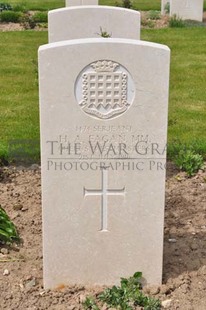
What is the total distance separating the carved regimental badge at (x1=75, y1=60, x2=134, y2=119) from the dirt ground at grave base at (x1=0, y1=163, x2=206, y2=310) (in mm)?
1167

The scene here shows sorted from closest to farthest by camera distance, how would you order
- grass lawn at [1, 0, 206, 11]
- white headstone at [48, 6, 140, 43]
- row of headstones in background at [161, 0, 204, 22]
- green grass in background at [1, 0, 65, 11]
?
white headstone at [48, 6, 140, 43] → row of headstones in background at [161, 0, 204, 22] → green grass in background at [1, 0, 65, 11] → grass lawn at [1, 0, 206, 11]

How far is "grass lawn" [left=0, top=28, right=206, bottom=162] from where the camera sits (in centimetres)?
714

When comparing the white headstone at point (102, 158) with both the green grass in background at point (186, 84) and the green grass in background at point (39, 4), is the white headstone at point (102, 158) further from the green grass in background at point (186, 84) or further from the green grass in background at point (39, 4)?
the green grass in background at point (39, 4)

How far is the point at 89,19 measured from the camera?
613 centimetres

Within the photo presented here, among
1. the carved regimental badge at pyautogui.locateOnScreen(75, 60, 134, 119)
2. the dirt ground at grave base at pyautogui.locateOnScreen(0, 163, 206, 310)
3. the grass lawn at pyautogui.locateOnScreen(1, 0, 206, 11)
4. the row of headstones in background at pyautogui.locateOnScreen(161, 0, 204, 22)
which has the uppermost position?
the carved regimental badge at pyautogui.locateOnScreen(75, 60, 134, 119)

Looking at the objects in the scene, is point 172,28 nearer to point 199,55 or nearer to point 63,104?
point 199,55

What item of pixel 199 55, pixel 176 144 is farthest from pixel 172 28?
pixel 176 144

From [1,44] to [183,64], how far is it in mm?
3649

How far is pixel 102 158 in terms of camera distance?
389 cm

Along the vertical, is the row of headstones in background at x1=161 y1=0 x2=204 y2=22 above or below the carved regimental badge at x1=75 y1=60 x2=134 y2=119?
below

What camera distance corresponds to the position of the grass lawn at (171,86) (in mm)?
7141

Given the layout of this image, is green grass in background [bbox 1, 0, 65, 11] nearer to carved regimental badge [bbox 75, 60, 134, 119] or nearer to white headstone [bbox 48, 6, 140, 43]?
white headstone [bbox 48, 6, 140, 43]

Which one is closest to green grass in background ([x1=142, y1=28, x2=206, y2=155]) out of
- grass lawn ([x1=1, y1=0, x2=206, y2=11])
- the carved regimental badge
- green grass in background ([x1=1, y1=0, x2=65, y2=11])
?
the carved regimental badge

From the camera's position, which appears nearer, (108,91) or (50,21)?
(108,91)
